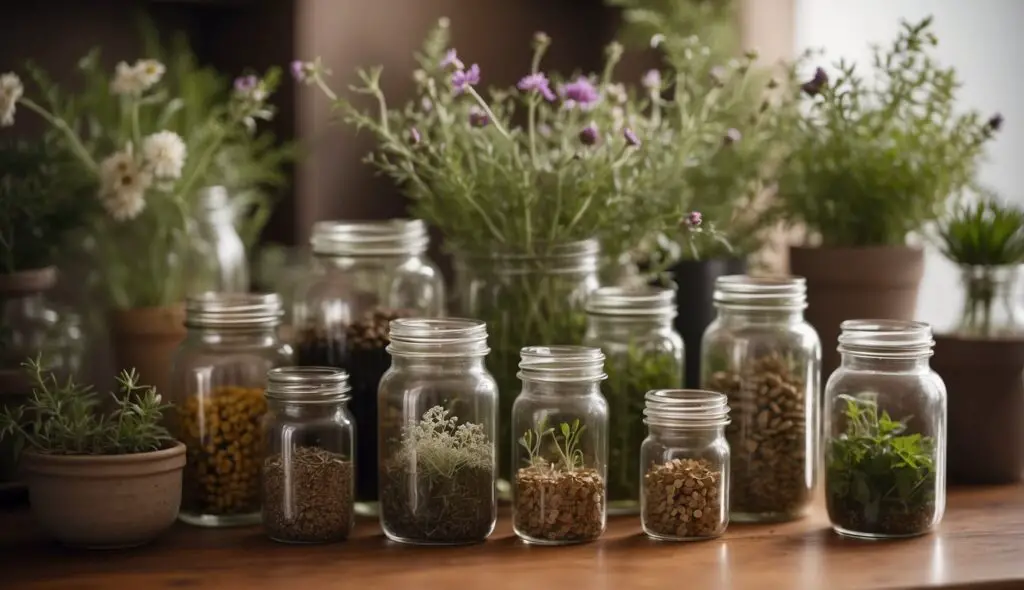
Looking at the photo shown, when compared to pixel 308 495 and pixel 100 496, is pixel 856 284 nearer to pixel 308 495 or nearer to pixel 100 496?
pixel 308 495

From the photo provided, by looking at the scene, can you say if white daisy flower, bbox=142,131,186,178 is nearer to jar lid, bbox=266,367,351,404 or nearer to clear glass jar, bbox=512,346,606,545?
jar lid, bbox=266,367,351,404

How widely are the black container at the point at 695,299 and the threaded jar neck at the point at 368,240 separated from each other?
0.31 meters

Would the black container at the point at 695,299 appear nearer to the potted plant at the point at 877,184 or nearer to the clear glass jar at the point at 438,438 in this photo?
the potted plant at the point at 877,184

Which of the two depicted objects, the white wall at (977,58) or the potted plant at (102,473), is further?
the white wall at (977,58)

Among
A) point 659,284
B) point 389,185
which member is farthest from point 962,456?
point 389,185

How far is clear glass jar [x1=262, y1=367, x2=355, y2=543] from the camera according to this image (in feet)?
4.20

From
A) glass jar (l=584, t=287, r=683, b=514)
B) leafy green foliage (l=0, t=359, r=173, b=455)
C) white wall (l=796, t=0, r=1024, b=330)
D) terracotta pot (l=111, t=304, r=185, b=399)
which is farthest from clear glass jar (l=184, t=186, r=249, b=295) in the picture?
white wall (l=796, t=0, r=1024, b=330)

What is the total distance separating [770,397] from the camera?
1.37 meters

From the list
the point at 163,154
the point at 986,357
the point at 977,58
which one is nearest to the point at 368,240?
the point at 163,154

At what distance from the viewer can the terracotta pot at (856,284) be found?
1553mm

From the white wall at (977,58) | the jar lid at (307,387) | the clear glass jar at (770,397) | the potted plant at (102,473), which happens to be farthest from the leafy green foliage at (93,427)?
the white wall at (977,58)

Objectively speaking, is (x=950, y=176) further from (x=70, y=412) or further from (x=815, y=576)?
(x=70, y=412)

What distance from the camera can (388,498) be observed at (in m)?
1.30

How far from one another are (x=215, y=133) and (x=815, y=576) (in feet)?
2.92
